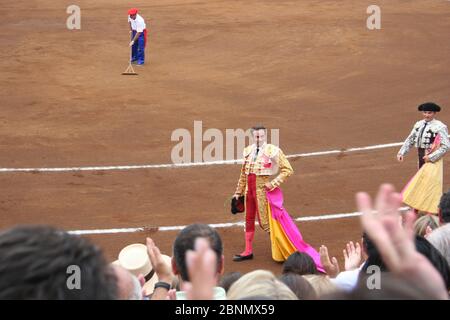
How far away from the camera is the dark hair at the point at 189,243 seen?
16.1 ft

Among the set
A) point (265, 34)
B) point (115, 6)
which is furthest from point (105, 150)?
point (115, 6)

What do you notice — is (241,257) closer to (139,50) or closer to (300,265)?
(300,265)

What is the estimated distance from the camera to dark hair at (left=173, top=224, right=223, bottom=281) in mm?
4922

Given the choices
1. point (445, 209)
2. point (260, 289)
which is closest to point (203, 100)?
point (445, 209)

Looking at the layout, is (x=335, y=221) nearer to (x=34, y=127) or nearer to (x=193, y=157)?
(x=193, y=157)

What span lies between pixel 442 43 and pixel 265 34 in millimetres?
4935

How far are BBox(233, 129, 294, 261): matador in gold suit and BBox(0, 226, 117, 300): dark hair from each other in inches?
321

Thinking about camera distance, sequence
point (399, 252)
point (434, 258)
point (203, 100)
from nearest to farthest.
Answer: point (399, 252) < point (434, 258) < point (203, 100)

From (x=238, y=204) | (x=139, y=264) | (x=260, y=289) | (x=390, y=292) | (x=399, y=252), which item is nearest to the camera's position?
(x=390, y=292)

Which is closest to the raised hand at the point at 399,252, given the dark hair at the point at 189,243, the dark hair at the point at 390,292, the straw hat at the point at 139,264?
the dark hair at the point at 390,292

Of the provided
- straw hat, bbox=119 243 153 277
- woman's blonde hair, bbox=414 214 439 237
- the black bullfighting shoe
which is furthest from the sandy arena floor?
woman's blonde hair, bbox=414 214 439 237

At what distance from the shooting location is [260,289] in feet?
11.3

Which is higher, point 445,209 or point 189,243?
point 445,209

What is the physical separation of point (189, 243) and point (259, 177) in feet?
19.2
